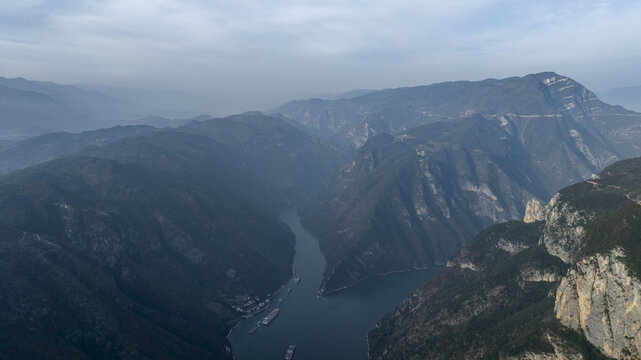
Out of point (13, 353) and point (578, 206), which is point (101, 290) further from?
point (578, 206)

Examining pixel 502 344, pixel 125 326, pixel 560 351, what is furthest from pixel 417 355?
pixel 125 326

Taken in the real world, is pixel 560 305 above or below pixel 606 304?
below

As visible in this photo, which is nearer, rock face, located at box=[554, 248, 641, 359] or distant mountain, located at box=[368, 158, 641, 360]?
rock face, located at box=[554, 248, 641, 359]

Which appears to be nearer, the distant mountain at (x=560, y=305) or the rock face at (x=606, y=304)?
the rock face at (x=606, y=304)

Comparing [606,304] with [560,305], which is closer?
[606,304]
